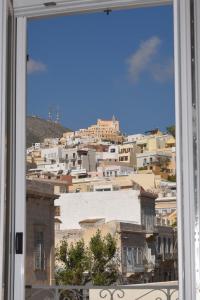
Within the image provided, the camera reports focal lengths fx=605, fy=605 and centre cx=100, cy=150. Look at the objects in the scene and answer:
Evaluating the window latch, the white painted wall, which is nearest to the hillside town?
the white painted wall

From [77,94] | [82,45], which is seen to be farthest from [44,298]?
[82,45]

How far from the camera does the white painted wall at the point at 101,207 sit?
897 cm

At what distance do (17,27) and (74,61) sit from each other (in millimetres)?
6170

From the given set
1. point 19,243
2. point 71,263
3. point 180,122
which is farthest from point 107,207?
point 180,122

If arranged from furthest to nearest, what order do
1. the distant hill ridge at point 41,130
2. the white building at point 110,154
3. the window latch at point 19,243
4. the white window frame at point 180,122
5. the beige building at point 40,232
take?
1. the white building at point 110,154
2. the beige building at point 40,232
3. the distant hill ridge at point 41,130
4. the window latch at point 19,243
5. the white window frame at point 180,122

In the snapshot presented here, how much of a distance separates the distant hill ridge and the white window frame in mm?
5786

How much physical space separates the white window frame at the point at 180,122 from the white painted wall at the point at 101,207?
6.88 meters

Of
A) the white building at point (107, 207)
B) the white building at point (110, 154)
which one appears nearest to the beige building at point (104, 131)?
the white building at point (110, 154)

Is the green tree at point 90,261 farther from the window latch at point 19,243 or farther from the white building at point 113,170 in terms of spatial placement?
the window latch at point 19,243

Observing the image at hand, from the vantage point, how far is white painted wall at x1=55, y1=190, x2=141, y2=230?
897cm

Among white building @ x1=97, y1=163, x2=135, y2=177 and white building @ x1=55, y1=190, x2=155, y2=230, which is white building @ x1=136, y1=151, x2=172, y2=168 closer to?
white building @ x1=97, y1=163, x2=135, y2=177

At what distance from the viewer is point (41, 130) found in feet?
27.7

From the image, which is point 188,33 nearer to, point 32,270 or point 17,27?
point 17,27

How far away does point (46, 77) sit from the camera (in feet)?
27.2
